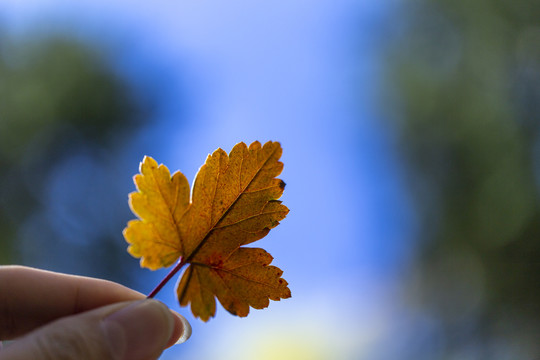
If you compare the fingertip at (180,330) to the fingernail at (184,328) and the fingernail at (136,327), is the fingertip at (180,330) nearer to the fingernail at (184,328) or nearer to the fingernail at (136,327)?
the fingernail at (184,328)

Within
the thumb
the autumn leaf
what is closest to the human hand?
the thumb

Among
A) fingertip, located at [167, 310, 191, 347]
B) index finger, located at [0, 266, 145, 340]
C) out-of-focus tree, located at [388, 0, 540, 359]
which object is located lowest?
fingertip, located at [167, 310, 191, 347]

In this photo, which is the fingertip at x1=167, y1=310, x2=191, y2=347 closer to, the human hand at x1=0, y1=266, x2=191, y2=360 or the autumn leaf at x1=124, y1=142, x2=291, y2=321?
the human hand at x1=0, y1=266, x2=191, y2=360

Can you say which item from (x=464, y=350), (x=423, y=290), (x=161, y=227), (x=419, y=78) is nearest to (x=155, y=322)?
(x=161, y=227)

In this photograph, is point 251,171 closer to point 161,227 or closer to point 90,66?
point 161,227

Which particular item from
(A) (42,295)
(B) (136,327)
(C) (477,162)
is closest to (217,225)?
(B) (136,327)

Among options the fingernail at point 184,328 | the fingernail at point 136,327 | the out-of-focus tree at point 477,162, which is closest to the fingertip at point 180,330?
the fingernail at point 184,328

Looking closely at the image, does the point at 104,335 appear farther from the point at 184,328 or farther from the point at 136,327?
the point at 184,328
